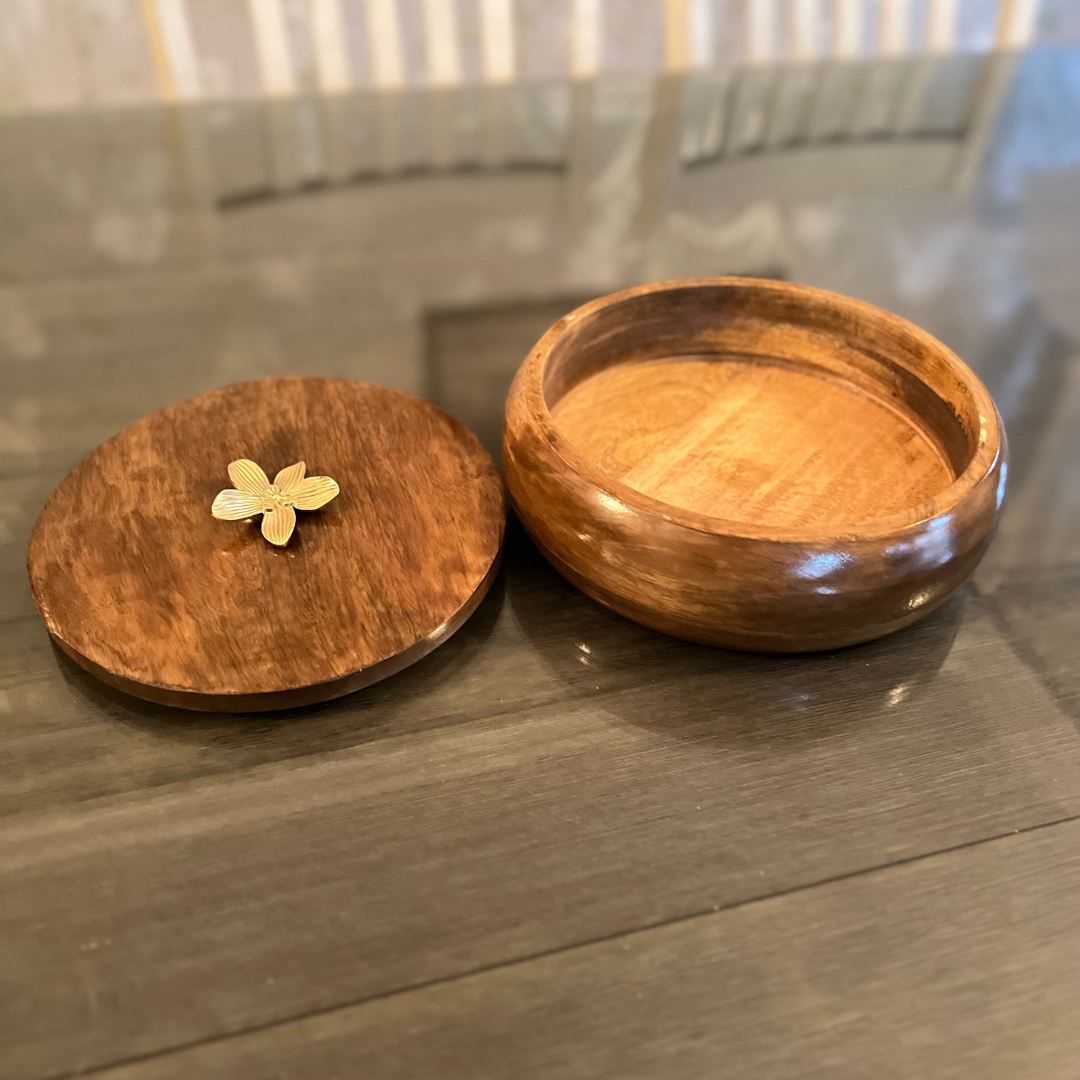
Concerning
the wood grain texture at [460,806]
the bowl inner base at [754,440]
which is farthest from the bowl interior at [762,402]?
the wood grain texture at [460,806]

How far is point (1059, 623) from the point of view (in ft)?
2.03

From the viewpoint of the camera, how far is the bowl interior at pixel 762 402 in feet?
2.02

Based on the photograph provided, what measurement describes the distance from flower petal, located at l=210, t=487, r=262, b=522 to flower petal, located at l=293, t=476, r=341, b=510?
0.02 m

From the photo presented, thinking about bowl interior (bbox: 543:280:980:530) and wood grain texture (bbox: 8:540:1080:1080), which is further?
bowl interior (bbox: 543:280:980:530)

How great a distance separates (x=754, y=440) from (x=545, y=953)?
38 cm

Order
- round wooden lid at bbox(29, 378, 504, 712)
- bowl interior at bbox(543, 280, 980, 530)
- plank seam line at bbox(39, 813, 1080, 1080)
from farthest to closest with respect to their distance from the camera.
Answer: bowl interior at bbox(543, 280, 980, 530), round wooden lid at bbox(29, 378, 504, 712), plank seam line at bbox(39, 813, 1080, 1080)

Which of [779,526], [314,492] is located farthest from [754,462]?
[314,492]

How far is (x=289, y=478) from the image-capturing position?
61 centimetres

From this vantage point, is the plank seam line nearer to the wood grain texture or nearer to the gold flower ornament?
the wood grain texture

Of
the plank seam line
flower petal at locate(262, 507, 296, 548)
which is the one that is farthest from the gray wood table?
flower petal at locate(262, 507, 296, 548)

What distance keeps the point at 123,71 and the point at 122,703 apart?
1.72 metres

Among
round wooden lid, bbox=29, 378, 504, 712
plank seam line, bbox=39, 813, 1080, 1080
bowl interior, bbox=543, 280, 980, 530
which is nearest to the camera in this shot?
plank seam line, bbox=39, 813, 1080, 1080

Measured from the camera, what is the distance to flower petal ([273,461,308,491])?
23.7 inches

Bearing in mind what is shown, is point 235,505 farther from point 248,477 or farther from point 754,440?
point 754,440
